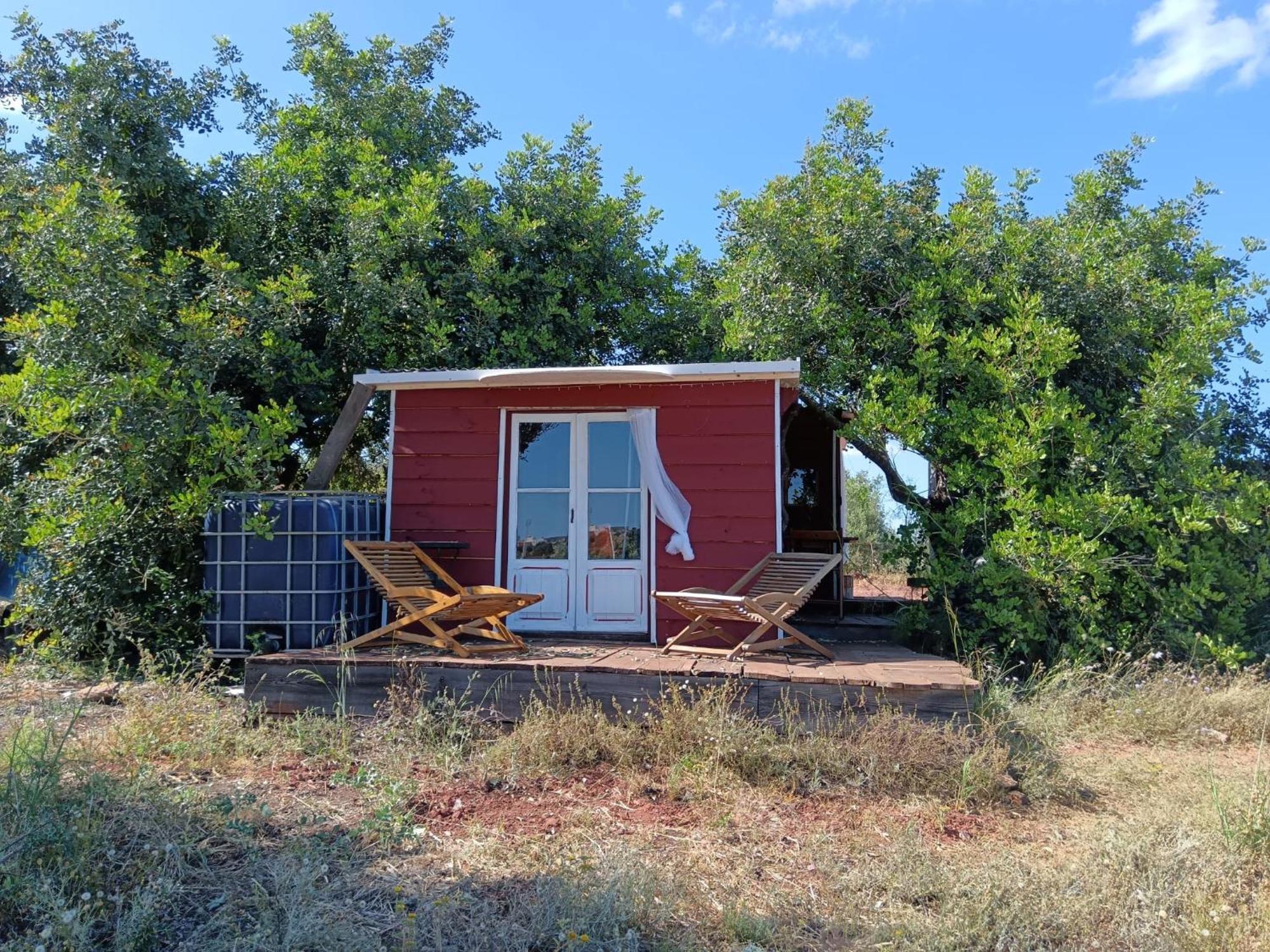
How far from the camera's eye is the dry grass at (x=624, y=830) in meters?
3.14

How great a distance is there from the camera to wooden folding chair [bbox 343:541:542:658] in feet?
19.0

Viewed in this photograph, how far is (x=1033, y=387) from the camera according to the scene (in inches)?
297

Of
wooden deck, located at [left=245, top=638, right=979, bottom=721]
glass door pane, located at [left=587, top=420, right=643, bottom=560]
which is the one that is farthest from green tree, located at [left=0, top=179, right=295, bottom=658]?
glass door pane, located at [left=587, top=420, right=643, bottom=560]

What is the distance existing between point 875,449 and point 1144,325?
2565mm

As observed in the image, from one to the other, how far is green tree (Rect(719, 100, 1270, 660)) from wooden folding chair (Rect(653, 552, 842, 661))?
4.59 ft

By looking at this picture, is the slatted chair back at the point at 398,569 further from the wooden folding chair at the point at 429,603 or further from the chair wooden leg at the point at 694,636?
the chair wooden leg at the point at 694,636

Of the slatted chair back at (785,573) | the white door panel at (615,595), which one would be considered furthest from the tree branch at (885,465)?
the white door panel at (615,595)

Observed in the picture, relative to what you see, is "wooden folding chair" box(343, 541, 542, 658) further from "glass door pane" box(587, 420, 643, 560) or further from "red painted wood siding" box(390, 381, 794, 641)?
"glass door pane" box(587, 420, 643, 560)

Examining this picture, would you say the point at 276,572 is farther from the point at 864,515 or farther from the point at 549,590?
the point at 864,515

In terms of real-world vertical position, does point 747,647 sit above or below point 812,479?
below

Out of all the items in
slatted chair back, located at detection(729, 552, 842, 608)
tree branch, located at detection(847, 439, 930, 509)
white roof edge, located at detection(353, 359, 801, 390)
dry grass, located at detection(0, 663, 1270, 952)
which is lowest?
dry grass, located at detection(0, 663, 1270, 952)

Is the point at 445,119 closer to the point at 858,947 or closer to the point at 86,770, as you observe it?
the point at 86,770

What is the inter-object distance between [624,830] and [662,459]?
3.46 meters

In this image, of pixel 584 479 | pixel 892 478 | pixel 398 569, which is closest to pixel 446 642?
pixel 398 569
